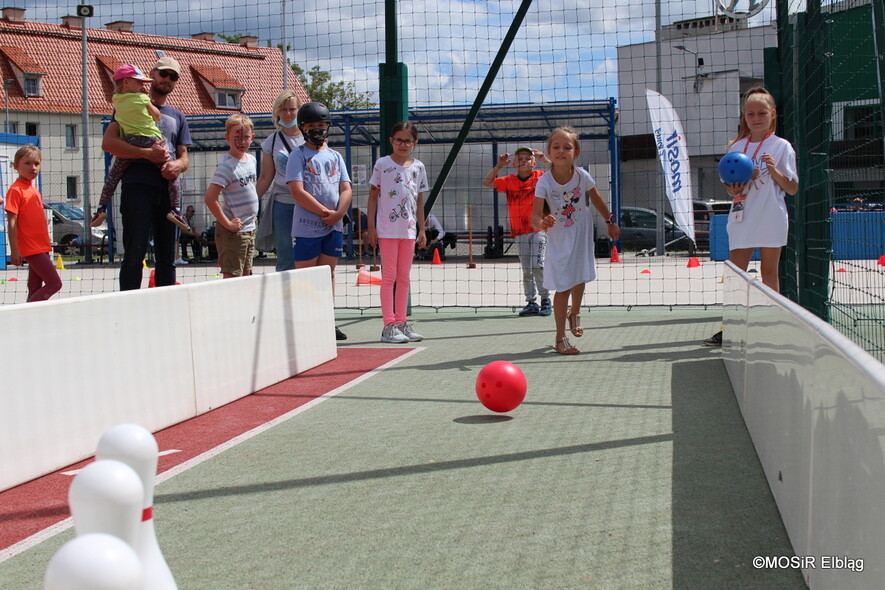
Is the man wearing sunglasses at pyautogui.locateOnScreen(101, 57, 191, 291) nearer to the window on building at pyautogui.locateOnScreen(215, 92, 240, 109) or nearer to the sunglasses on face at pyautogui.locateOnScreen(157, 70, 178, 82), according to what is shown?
the sunglasses on face at pyautogui.locateOnScreen(157, 70, 178, 82)

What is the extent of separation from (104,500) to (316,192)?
6.10 metres

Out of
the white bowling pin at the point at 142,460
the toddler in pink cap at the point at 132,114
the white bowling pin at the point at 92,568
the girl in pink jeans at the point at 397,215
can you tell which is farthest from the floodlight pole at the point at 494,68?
the white bowling pin at the point at 92,568

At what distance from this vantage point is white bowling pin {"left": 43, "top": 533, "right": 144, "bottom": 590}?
58.8 inches

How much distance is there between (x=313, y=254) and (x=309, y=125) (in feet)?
3.42

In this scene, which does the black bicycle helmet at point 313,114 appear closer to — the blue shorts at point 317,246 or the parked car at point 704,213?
the blue shorts at point 317,246

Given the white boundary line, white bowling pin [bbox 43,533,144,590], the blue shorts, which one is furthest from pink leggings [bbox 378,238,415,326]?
white bowling pin [bbox 43,533,144,590]

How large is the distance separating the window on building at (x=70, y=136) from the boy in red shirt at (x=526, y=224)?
35.7 metres

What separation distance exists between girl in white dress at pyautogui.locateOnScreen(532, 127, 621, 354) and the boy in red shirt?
8.65 ft

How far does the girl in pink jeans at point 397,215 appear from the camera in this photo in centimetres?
812

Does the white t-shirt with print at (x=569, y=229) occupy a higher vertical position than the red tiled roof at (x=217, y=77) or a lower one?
lower

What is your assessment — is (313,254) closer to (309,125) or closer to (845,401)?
(309,125)

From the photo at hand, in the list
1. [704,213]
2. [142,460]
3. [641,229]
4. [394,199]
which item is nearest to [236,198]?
[394,199]

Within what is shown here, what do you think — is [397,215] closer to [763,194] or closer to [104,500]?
[763,194]

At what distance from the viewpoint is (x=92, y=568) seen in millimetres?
1499
